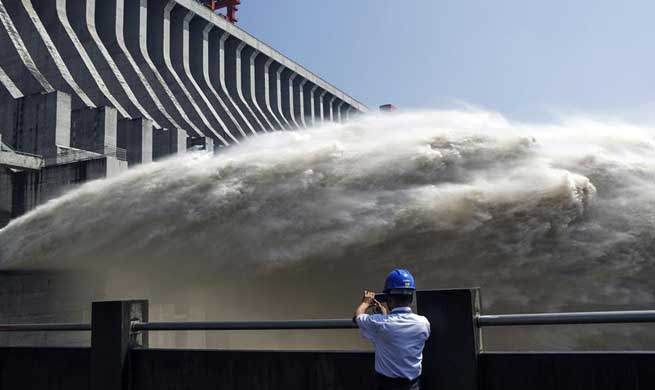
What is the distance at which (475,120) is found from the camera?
31.5ft

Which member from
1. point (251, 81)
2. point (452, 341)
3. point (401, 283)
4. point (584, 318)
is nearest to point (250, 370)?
point (452, 341)

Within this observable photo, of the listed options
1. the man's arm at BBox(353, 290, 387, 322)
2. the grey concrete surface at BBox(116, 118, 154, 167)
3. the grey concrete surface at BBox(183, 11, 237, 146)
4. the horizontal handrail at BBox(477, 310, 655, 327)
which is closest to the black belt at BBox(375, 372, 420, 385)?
the man's arm at BBox(353, 290, 387, 322)

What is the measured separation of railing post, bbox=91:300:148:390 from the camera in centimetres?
654

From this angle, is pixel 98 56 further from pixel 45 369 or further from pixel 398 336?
pixel 398 336

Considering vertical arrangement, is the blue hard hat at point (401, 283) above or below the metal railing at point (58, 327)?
above

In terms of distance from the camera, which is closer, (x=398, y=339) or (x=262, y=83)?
(x=398, y=339)

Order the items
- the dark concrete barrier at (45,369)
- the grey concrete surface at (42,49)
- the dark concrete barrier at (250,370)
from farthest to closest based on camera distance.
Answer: the grey concrete surface at (42,49) → the dark concrete barrier at (45,369) → the dark concrete barrier at (250,370)

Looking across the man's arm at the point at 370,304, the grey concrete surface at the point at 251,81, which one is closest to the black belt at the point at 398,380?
the man's arm at the point at 370,304

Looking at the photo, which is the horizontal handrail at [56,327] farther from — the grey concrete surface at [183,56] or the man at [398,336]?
the grey concrete surface at [183,56]

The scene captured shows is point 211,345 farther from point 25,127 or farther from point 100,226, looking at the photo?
point 25,127

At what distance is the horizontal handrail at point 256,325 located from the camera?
16.4 feet

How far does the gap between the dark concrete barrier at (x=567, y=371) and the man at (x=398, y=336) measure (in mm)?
1034

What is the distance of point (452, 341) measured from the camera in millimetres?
4938

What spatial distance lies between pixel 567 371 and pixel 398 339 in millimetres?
1539
